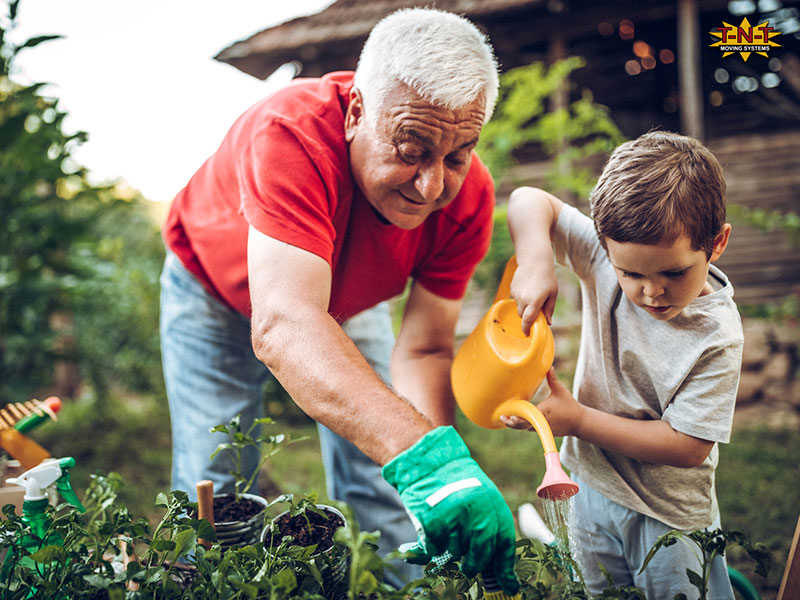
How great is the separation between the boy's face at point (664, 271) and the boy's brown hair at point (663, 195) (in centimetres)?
A: 1

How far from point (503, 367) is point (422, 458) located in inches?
12.9

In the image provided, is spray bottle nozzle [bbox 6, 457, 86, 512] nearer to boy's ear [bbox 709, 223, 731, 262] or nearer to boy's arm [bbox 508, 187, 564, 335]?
boy's arm [bbox 508, 187, 564, 335]

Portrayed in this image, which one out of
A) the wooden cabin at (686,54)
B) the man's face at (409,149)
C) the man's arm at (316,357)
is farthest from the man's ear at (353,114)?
the wooden cabin at (686,54)

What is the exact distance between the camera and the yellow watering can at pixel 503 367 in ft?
3.54

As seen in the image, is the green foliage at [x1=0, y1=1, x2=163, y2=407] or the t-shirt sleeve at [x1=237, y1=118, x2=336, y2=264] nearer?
the t-shirt sleeve at [x1=237, y1=118, x2=336, y2=264]

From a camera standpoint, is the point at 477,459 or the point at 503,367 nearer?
the point at 503,367

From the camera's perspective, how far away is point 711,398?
42.3 inches

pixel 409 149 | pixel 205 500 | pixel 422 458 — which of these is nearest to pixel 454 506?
pixel 422 458

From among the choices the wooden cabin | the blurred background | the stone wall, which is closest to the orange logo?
the blurred background

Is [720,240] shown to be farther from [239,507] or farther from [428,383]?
[239,507]

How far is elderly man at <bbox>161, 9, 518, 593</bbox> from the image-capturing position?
0.85m

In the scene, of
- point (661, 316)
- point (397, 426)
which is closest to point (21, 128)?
point (397, 426)

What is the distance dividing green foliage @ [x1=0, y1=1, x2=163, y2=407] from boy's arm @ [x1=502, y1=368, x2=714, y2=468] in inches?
78.1

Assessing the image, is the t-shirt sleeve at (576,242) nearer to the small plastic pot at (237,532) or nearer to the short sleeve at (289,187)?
the short sleeve at (289,187)
